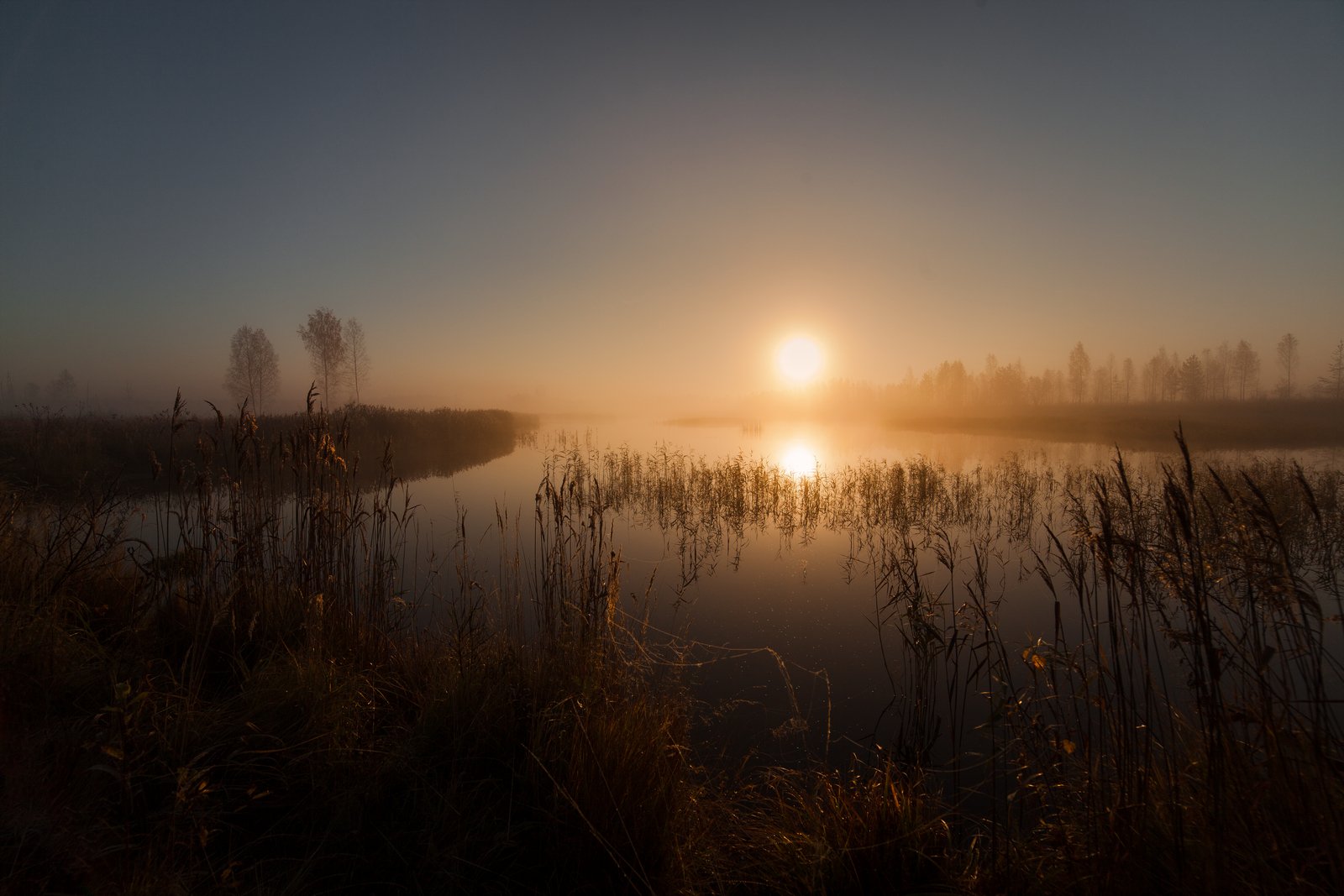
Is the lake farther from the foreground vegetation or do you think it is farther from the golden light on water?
the golden light on water

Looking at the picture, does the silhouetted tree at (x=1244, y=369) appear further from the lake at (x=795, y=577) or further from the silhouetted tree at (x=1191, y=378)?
the lake at (x=795, y=577)

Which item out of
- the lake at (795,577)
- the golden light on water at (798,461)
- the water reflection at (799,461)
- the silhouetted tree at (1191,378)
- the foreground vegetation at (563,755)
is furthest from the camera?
the silhouetted tree at (1191,378)

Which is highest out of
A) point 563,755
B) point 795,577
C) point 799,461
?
point 799,461

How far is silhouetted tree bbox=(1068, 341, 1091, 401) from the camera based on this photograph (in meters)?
79.3

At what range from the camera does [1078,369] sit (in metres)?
80.8

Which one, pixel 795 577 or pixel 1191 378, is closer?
pixel 795 577

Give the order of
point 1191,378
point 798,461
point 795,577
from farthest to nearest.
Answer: point 1191,378, point 798,461, point 795,577

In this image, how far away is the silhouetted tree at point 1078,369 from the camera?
260ft

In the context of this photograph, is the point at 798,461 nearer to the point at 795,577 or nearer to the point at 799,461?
the point at 799,461

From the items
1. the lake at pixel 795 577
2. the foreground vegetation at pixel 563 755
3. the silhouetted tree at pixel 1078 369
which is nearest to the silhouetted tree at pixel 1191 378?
the silhouetted tree at pixel 1078 369

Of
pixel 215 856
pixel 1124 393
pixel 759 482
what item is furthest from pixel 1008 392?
pixel 215 856

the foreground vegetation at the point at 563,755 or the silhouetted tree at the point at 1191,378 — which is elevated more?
the silhouetted tree at the point at 1191,378

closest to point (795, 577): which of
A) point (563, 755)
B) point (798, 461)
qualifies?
point (563, 755)

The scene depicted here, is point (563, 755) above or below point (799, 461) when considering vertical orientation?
below
